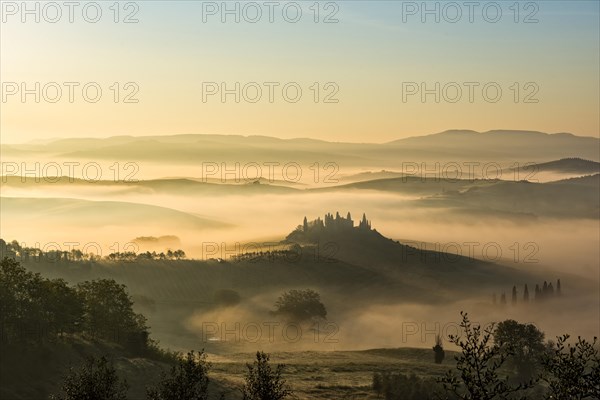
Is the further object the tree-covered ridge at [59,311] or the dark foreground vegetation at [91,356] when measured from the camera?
the tree-covered ridge at [59,311]

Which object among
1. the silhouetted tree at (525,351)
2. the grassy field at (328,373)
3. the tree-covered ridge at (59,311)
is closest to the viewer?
the tree-covered ridge at (59,311)

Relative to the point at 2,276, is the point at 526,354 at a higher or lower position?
lower

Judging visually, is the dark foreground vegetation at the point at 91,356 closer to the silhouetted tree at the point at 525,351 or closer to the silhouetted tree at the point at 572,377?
the silhouetted tree at the point at 525,351

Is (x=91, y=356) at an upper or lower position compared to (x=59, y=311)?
lower

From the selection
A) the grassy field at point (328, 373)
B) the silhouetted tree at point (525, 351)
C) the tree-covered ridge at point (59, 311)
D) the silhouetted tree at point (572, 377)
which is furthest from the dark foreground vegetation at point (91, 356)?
the silhouetted tree at point (572, 377)

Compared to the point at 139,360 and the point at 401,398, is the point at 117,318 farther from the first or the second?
the point at 401,398

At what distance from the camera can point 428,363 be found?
655ft

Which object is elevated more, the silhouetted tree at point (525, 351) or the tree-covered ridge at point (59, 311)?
the tree-covered ridge at point (59, 311)

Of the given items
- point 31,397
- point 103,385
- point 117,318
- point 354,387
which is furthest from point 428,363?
point 103,385

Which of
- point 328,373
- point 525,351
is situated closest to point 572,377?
point 328,373

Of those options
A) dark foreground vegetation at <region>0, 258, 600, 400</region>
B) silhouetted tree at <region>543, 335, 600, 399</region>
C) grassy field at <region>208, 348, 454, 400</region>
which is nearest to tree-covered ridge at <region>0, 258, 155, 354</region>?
dark foreground vegetation at <region>0, 258, 600, 400</region>

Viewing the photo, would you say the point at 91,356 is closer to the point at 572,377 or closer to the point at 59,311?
the point at 572,377

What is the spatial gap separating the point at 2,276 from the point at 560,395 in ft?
292

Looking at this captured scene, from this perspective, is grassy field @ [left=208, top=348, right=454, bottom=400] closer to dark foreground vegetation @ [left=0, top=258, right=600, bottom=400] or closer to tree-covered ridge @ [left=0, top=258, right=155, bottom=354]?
dark foreground vegetation @ [left=0, top=258, right=600, bottom=400]
